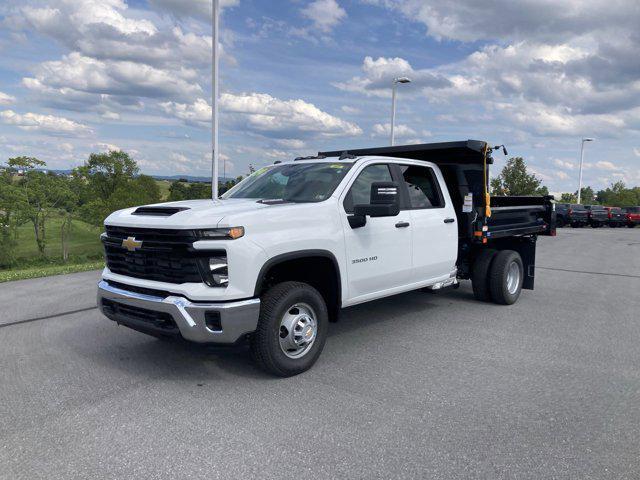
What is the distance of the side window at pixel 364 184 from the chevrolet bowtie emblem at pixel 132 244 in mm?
1921

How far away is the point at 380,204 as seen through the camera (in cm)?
474

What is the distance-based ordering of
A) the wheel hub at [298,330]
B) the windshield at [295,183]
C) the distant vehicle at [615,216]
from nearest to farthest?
the wheel hub at [298,330] < the windshield at [295,183] < the distant vehicle at [615,216]

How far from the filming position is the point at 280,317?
4246mm

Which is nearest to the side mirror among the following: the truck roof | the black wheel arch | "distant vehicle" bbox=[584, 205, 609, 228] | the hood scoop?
the black wheel arch

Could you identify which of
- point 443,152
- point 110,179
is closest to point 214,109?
point 443,152

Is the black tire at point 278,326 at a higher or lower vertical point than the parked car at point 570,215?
lower

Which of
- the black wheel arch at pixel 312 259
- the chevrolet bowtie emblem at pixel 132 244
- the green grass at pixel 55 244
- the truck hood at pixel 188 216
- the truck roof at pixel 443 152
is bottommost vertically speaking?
the green grass at pixel 55 244

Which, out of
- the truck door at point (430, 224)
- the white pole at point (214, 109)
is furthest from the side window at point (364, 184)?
the white pole at point (214, 109)

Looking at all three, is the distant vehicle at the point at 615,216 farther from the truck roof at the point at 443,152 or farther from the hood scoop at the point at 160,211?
the hood scoop at the point at 160,211

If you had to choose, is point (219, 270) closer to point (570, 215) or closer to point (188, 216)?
point (188, 216)

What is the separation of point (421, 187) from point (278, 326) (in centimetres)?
287

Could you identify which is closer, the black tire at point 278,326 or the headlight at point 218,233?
the headlight at point 218,233

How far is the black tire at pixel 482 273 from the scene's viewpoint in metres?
7.45

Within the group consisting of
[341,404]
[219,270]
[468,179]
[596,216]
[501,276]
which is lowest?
[341,404]
